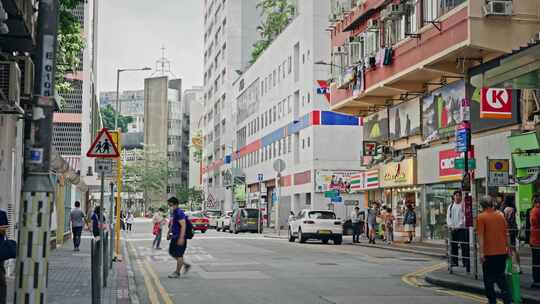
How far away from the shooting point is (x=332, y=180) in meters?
52.0

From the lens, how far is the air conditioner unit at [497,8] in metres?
26.8

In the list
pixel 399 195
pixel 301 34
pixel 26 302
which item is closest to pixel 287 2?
pixel 301 34

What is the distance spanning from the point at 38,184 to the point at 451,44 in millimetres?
23248

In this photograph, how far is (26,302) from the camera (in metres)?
6.98

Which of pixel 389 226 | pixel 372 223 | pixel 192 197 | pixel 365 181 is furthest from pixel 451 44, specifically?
pixel 192 197

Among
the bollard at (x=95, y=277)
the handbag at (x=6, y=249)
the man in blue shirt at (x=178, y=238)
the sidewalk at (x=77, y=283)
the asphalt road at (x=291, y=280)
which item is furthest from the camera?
the man in blue shirt at (x=178, y=238)

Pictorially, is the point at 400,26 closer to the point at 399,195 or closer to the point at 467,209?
the point at 399,195

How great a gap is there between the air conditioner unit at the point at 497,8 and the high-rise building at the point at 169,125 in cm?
11602

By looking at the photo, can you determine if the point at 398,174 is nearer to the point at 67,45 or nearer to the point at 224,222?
the point at 67,45

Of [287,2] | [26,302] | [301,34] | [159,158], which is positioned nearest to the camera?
[26,302]

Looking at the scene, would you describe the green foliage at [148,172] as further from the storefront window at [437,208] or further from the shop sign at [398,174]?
the storefront window at [437,208]

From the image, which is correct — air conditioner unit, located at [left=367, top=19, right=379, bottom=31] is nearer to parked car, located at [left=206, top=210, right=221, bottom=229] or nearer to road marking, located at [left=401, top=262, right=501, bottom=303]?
road marking, located at [left=401, top=262, right=501, bottom=303]

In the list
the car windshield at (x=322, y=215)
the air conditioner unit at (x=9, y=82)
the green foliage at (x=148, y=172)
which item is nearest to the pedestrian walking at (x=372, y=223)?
the car windshield at (x=322, y=215)

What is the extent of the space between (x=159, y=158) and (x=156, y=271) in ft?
351
